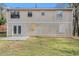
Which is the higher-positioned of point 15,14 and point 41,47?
point 15,14

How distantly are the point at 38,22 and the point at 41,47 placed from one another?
425 millimetres

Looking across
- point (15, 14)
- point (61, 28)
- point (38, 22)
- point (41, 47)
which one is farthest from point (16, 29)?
point (61, 28)

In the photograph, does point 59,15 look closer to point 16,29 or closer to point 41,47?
point 41,47

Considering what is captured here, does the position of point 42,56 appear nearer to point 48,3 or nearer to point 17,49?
point 17,49

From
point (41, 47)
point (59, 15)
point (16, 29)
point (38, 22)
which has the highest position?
point (59, 15)

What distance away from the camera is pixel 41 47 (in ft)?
13.3

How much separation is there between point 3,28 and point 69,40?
1.11m

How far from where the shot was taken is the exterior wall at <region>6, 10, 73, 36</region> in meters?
3.98

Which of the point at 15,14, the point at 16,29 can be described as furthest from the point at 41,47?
the point at 15,14

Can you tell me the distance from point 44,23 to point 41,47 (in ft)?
1.34

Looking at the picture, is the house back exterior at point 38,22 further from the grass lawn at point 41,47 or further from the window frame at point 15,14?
the grass lawn at point 41,47

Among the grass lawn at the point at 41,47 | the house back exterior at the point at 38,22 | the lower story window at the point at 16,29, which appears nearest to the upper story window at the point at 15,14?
the house back exterior at the point at 38,22

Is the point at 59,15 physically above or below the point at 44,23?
above

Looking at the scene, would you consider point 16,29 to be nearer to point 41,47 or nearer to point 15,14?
point 15,14
